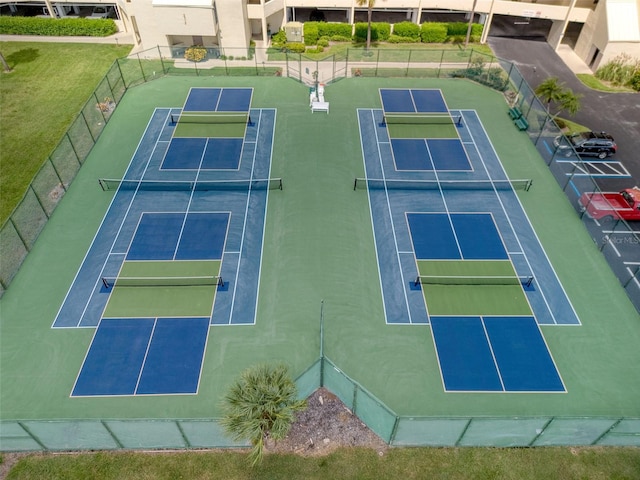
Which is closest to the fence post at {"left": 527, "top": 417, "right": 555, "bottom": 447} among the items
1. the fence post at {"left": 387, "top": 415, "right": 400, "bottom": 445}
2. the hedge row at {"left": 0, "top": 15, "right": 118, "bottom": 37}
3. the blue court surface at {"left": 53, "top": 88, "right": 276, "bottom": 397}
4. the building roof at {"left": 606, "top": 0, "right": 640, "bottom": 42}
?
the fence post at {"left": 387, "top": 415, "right": 400, "bottom": 445}

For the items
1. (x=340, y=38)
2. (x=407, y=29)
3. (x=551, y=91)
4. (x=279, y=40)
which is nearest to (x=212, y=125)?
(x=279, y=40)

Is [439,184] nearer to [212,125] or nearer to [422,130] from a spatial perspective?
[422,130]

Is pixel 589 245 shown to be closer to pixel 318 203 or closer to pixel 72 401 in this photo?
pixel 318 203

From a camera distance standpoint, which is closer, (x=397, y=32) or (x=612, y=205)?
(x=612, y=205)

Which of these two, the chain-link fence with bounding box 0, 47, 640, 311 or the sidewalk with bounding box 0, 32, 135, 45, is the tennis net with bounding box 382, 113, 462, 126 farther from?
the sidewalk with bounding box 0, 32, 135, 45

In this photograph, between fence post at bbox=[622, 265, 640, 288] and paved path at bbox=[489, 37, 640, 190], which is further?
paved path at bbox=[489, 37, 640, 190]

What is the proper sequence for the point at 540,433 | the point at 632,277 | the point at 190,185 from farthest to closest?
1. the point at 190,185
2. the point at 632,277
3. the point at 540,433

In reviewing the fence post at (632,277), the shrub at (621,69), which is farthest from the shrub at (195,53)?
the fence post at (632,277)
